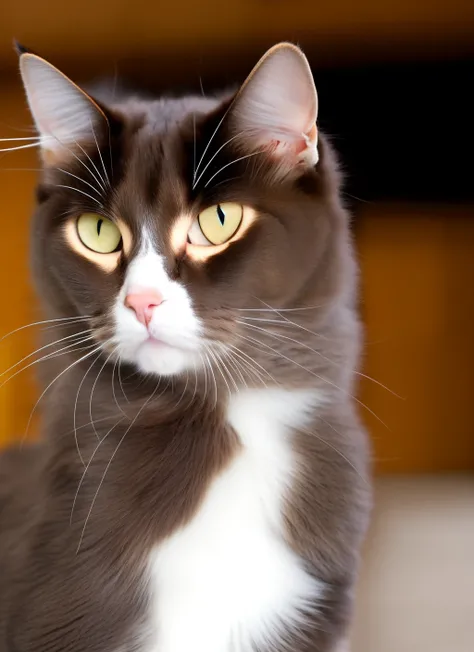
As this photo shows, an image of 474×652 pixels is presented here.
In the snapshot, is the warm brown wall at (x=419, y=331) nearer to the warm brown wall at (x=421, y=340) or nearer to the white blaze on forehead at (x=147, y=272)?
the warm brown wall at (x=421, y=340)

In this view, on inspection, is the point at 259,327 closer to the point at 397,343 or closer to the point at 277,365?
the point at 277,365

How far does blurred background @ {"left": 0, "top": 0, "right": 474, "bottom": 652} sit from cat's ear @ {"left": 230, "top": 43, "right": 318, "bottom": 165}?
0.29 m

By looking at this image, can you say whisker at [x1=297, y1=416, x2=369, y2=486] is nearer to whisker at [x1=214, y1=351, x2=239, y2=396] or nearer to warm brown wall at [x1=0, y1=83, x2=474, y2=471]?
whisker at [x1=214, y1=351, x2=239, y2=396]

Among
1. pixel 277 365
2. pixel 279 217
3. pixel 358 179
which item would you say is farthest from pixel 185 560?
pixel 358 179

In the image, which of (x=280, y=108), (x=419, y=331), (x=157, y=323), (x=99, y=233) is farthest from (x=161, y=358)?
(x=419, y=331)

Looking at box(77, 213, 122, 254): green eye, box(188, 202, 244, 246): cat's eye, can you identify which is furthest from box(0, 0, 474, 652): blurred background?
box(188, 202, 244, 246): cat's eye

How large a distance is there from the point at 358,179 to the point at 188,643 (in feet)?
2.52

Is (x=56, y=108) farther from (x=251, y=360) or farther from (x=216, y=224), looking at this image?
(x=251, y=360)

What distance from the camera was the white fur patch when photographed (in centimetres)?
71

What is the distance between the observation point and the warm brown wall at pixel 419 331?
1368 millimetres

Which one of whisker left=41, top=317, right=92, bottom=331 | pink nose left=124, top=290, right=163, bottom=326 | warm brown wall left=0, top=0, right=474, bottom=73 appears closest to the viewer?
pink nose left=124, top=290, right=163, bottom=326

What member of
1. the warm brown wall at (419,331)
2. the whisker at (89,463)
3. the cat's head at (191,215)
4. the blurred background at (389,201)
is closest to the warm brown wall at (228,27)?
the blurred background at (389,201)

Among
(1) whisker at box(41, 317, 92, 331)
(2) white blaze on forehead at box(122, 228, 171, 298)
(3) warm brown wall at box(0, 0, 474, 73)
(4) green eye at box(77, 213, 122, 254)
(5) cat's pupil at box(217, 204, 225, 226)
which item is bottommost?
(1) whisker at box(41, 317, 92, 331)

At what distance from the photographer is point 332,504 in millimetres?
822
